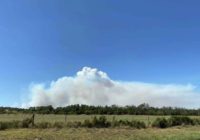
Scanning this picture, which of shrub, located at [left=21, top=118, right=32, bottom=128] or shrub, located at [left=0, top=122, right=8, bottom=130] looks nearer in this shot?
shrub, located at [left=0, top=122, right=8, bottom=130]

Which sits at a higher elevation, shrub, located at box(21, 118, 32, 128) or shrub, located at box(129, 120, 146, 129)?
shrub, located at box(21, 118, 32, 128)

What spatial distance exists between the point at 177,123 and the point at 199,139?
56.5 ft

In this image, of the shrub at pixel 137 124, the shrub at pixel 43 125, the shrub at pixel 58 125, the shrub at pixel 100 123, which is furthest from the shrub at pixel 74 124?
the shrub at pixel 137 124

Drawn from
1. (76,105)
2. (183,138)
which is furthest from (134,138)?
(76,105)

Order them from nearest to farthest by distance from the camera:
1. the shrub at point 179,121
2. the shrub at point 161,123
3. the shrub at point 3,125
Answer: the shrub at point 3,125, the shrub at point 161,123, the shrub at point 179,121

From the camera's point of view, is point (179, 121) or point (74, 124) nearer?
point (74, 124)

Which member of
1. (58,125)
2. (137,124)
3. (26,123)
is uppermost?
(26,123)

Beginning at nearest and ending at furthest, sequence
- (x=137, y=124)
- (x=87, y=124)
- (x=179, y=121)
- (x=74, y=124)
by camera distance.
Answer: (x=74, y=124)
(x=87, y=124)
(x=137, y=124)
(x=179, y=121)

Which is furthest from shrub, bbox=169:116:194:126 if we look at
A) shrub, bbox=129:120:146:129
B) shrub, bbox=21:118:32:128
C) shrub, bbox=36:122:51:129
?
shrub, bbox=21:118:32:128

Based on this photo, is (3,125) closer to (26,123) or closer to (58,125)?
(26,123)

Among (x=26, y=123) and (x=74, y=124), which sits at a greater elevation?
(x=26, y=123)

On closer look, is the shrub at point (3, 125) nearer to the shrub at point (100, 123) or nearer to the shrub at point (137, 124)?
the shrub at point (100, 123)

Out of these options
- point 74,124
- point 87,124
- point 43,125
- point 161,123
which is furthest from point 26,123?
point 161,123

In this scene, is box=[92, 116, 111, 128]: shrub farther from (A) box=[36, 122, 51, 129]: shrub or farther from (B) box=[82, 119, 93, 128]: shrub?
(A) box=[36, 122, 51, 129]: shrub
